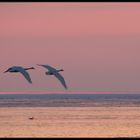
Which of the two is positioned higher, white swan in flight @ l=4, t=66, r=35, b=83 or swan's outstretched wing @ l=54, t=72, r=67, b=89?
swan's outstretched wing @ l=54, t=72, r=67, b=89

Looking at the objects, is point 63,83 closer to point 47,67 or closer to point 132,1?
point 47,67

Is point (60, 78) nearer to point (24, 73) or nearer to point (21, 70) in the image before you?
point (24, 73)

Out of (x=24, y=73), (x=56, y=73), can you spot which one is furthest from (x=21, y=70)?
(x=56, y=73)

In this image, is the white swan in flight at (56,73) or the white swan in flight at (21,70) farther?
the white swan in flight at (21,70)

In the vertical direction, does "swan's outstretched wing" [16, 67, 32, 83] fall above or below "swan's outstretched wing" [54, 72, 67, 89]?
below

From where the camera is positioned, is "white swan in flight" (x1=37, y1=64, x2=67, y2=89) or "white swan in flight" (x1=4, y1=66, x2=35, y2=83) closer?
"white swan in flight" (x1=37, y1=64, x2=67, y2=89)

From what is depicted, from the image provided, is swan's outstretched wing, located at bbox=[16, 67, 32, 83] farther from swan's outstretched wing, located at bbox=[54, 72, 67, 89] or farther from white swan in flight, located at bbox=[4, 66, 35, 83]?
swan's outstretched wing, located at bbox=[54, 72, 67, 89]

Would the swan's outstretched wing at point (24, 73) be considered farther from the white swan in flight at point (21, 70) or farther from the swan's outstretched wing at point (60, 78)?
the swan's outstretched wing at point (60, 78)

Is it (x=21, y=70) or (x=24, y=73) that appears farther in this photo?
(x=21, y=70)

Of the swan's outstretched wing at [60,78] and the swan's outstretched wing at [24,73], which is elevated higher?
the swan's outstretched wing at [60,78]

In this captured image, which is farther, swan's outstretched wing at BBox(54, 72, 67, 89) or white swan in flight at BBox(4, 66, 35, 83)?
white swan in flight at BBox(4, 66, 35, 83)

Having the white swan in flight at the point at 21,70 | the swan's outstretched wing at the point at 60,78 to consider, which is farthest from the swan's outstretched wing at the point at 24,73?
the swan's outstretched wing at the point at 60,78

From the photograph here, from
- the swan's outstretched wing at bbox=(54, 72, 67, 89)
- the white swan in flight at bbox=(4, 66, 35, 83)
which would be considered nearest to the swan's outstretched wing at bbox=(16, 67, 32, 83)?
the white swan in flight at bbox=(4, 66, 35, 83)

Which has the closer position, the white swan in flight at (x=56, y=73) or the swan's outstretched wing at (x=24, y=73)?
Answer: the white swan in flight at (x=56, y=73)
